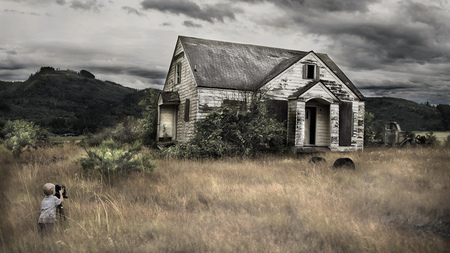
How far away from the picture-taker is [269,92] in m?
18.2

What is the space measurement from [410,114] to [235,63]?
193 ft

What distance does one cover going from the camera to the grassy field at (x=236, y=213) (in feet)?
Answer: 15.6

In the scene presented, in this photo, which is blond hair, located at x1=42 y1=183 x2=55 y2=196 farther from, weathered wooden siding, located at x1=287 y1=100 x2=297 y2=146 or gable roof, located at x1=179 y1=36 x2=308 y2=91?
weathered wooden siding, located at x1=287 y1=100 x2=297 y2=146

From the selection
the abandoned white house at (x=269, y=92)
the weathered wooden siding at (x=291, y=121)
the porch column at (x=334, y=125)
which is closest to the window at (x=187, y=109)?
the abandoned white house at (x=269, y=92)

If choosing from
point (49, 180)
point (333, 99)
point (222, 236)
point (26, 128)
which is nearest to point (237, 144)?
point (333, 99)

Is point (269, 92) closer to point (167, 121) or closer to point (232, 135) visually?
point (232, 135)

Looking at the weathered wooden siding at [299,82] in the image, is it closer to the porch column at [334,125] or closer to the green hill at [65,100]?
the porch column at [334,125]

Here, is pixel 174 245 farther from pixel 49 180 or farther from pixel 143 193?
pixel 49 180

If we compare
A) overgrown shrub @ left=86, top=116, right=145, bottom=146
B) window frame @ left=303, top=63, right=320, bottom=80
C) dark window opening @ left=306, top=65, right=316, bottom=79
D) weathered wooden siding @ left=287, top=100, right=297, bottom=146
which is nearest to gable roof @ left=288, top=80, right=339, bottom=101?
weathered wooden siding @ left=287, top=100, right=297, bottom=146

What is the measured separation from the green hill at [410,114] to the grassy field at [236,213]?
5216cm

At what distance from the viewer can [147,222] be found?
5.58 metres

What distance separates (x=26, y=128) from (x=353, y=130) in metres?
16.6

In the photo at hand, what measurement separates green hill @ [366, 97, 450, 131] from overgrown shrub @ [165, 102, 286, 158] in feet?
149

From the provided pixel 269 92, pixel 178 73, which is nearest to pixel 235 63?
pixel 269 92
